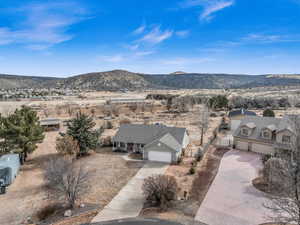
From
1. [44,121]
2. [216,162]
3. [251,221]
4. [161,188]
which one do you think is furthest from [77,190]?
[44,121]

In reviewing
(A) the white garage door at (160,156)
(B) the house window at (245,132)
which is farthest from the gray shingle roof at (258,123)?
(A) the white garage door at (160,156)

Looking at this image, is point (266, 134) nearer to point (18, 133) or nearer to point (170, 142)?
point (170, 142)

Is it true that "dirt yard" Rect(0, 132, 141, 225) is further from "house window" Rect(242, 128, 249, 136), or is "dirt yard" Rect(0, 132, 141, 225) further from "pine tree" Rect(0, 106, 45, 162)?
"house window" Rect(242, 128, 249, 136)

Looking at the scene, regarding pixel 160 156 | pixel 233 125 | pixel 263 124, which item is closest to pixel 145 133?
pixel 160 156

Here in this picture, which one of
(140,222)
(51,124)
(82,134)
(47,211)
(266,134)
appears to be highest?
(266,134)

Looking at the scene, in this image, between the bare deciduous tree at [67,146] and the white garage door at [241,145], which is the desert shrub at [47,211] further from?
the white garage door at [241,145]

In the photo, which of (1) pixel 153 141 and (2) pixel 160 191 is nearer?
(2) pixel 160 191
